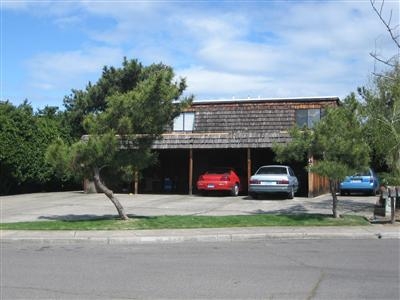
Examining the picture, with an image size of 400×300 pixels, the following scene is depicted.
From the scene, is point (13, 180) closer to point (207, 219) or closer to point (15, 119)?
point (15, 119)

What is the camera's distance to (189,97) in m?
18.2

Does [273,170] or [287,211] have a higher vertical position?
[273,170]

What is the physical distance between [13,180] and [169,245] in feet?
61.6

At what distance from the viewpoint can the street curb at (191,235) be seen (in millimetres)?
14672

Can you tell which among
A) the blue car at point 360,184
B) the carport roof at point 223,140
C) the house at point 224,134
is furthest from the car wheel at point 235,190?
Answer: the blue car at point 360,184

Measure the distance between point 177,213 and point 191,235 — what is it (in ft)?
18.2

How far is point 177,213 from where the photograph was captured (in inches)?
803

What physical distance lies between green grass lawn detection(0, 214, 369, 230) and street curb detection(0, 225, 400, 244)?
766 mm

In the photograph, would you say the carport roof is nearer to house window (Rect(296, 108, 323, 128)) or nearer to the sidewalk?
house window (Rect(296, 108, 323, 128))

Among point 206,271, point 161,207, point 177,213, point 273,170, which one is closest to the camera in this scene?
point 206,271

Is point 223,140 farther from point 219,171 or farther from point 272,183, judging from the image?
point 272,183

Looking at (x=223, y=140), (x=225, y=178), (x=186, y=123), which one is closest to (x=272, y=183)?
(x=225, y=178)

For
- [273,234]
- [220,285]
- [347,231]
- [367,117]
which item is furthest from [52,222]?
[367,117]

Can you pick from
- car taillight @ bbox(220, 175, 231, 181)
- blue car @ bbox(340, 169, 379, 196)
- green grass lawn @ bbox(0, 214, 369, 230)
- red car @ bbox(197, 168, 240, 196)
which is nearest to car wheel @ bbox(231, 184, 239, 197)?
red car @ bbox(197, 168, 240, 196)
